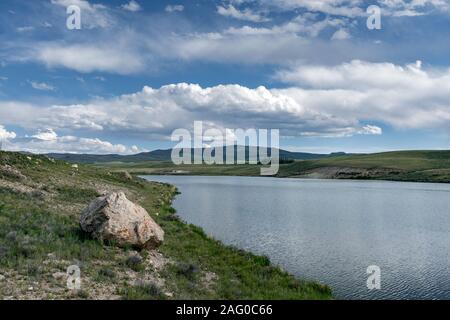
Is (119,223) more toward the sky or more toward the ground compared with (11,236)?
more toward the sky

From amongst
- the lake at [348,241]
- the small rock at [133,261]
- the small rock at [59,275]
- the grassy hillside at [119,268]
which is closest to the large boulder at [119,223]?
the grassy hillside at [119,268]

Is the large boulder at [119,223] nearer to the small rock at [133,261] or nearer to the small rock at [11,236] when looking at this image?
the small rock at [133,261]

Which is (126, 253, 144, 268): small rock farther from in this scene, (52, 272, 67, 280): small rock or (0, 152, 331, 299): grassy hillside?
(52, 272, 67, 280): small rock

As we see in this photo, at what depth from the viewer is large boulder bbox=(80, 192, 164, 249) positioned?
22.1m

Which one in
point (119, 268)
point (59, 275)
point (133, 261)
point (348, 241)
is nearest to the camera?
point (59, 275)

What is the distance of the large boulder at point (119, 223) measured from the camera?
22125mm

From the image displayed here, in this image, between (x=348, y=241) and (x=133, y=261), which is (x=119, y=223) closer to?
(x=133, y=261)

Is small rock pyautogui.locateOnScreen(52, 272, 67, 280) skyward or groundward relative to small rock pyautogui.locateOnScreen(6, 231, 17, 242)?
groundward

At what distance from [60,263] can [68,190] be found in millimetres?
28738

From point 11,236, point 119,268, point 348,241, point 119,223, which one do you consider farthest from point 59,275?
point 348,241

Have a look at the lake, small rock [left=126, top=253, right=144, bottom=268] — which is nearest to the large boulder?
small rock [left=126, top=253, right=144, bottom=268]

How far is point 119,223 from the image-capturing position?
73.2 feet
